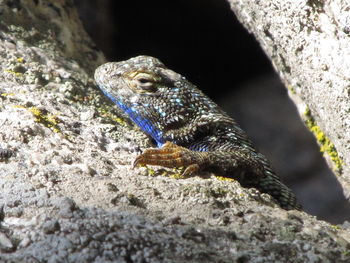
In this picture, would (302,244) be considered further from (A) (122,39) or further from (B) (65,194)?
(A) (122,39)

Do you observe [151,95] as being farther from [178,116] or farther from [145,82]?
[178,116]

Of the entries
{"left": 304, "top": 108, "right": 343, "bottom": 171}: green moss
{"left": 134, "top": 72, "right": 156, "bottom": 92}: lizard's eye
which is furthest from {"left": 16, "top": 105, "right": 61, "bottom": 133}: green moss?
{"left": 304, "top": 108, "right": 343, "bottom": 171}: green moss

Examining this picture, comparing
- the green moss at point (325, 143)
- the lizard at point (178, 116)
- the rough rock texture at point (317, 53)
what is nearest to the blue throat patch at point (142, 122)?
the lizard at point (178, 116)

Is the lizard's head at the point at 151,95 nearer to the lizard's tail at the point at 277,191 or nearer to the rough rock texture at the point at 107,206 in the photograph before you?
the rough rock texture at the point at 107,206

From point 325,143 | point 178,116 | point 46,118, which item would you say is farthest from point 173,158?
point 325,143

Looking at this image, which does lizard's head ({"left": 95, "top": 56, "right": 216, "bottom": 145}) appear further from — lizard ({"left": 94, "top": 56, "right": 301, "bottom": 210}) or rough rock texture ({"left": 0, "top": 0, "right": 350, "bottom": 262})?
rough rock texture ({"left": 0, "top": 0, "right": 350, "bottom": 262})

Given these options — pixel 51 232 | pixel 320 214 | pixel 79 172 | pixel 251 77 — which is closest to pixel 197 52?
pixel 251 77
